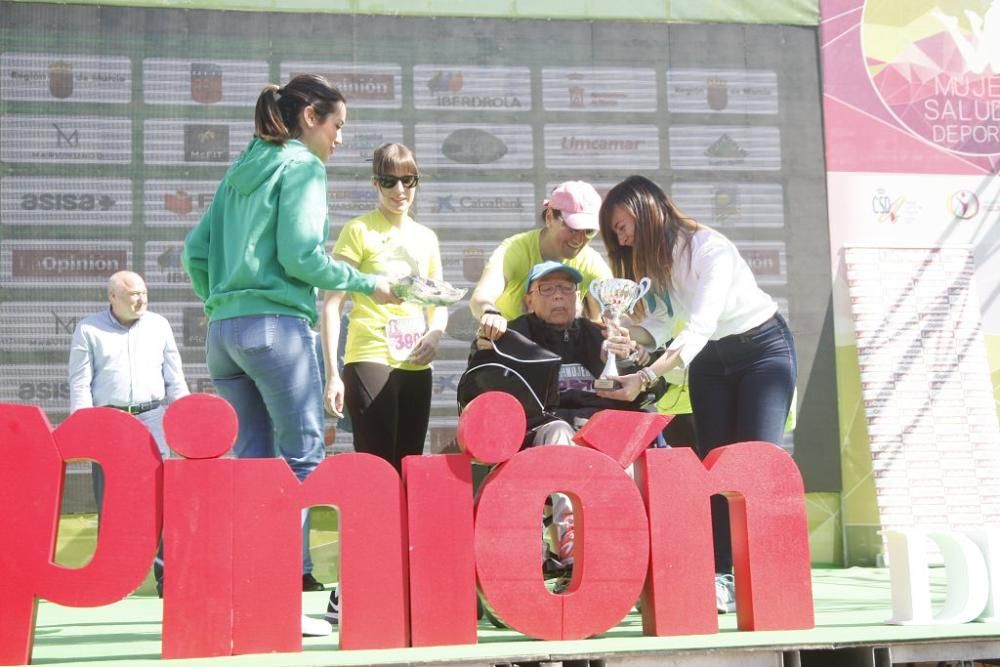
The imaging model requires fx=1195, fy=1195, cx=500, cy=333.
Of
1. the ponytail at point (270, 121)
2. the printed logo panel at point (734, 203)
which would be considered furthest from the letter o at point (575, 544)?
the printed logo panel at point (734, 203)

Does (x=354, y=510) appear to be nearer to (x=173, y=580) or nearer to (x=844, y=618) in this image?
(x=173, y=580)

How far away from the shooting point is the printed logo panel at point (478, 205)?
5.95m

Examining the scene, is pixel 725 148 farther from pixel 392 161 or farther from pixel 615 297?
pixel 615 297

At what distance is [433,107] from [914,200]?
258 centimetres

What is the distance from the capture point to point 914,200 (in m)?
6.32

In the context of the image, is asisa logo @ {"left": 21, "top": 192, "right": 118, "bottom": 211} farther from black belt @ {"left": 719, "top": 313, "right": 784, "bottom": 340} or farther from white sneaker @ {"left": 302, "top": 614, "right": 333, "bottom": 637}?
black belt @ {"left": 719, "top": 313, "right": 784, "bottom": 340}

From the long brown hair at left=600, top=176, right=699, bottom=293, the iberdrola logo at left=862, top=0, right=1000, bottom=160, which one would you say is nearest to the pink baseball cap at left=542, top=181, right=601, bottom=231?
the long brown hair at left=600, top=176, right=699, bottom=293

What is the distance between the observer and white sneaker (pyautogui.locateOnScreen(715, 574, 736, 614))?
12.3ft

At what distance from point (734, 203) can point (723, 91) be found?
1.93 ft

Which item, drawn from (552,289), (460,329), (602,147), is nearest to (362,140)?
(460,329)

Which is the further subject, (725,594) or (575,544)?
(725,594)

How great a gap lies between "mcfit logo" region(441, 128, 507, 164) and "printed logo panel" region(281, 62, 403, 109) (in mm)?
319

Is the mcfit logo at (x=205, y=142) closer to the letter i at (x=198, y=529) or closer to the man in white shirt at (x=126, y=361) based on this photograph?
the man in white shirt at (x=126, y=361)

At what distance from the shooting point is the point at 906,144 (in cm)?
635
